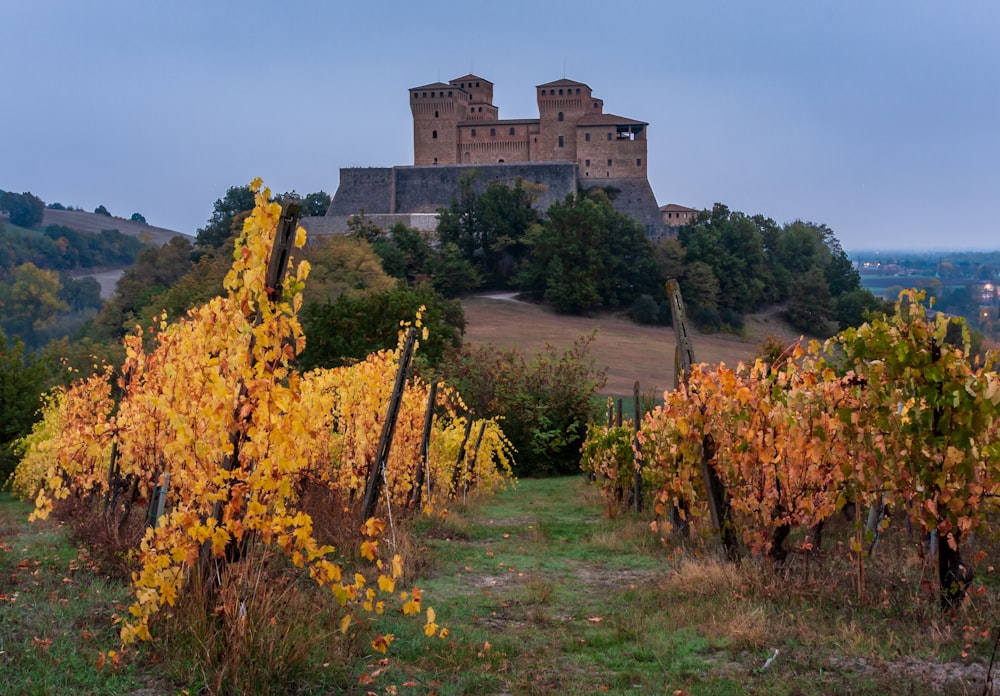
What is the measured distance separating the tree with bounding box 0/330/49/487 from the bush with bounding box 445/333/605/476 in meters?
7.58

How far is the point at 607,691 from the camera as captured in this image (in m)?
4.22

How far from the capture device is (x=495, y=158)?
250ft

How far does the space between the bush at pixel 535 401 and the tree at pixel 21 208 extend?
10726cm

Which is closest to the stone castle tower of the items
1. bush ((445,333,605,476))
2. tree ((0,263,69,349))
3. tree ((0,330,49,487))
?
tree ((0,263,69,349))

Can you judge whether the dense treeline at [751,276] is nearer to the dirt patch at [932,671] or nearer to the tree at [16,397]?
the tree at [16,397]

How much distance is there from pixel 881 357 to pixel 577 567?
304cm

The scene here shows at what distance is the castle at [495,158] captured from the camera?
6750cm

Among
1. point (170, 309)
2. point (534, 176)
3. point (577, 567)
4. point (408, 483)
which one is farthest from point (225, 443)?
point (534, 176)

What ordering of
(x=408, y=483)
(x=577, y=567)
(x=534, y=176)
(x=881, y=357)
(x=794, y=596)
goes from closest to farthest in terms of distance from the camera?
(x=881, y=357) < (x=794, y=596) < (x=577, y=567) < (x=408, y=483) < (x=534, y=176)

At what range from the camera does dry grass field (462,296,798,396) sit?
41.2 metres

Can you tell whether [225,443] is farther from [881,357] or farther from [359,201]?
[359,201]

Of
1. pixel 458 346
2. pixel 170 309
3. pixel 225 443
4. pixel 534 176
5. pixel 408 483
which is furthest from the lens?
pixel 534 176

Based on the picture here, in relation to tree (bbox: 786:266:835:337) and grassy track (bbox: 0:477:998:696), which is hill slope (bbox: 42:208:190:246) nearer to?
tree (bbox: 786:266:835:337)

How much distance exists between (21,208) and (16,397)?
109 m
